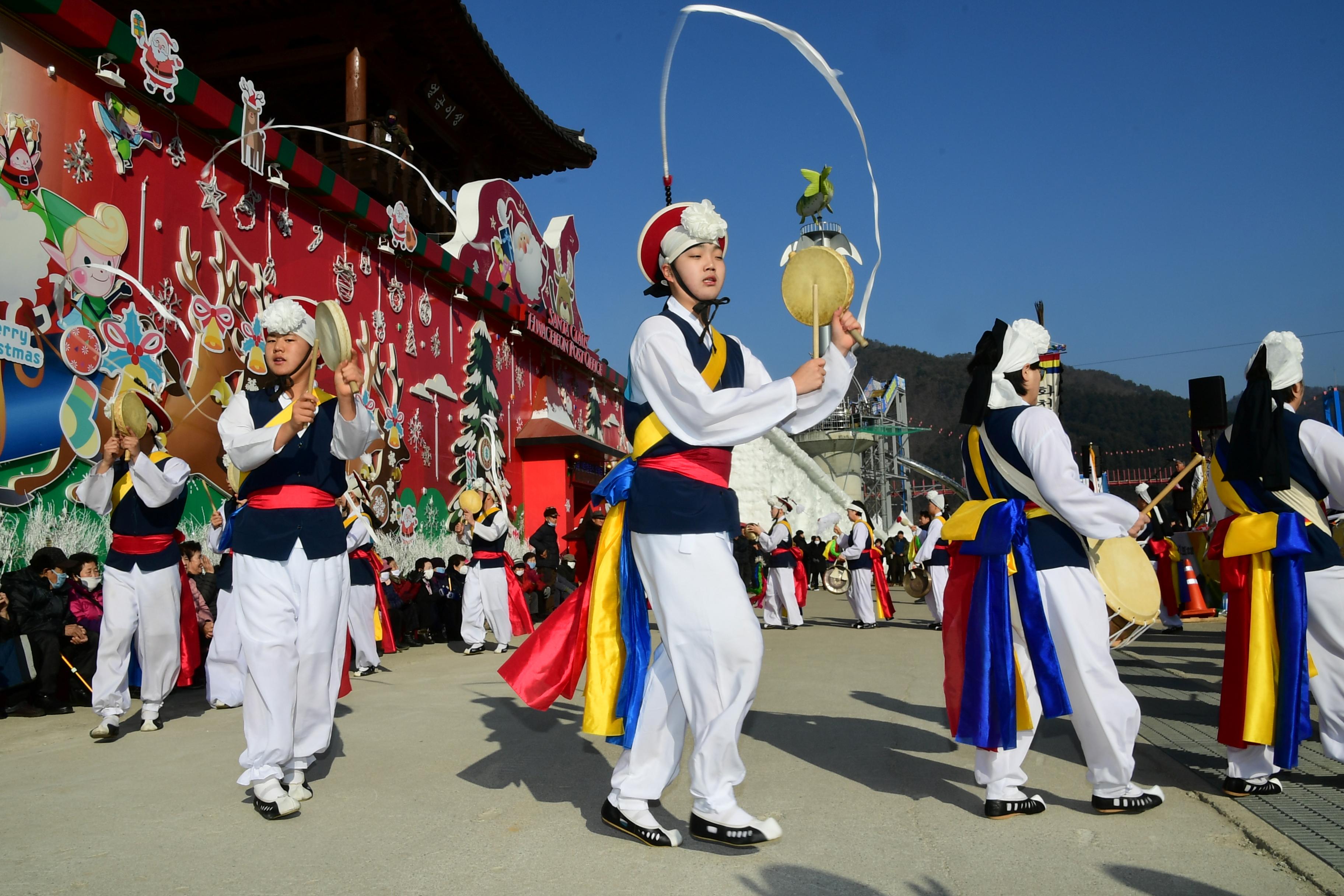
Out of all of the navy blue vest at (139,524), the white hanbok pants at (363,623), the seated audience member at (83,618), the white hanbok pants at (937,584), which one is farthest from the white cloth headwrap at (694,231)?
the white hanbok pants at (937,584)

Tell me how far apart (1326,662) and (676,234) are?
3087 millimetres

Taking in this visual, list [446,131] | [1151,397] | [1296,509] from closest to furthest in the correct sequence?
[1296,509], [446,131], [1151,397]

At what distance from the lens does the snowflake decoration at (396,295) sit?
40.2ft

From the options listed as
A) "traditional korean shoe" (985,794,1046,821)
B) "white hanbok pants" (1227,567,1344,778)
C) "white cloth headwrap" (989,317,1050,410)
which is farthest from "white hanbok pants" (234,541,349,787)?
"white hanbok pants" (1227,567,1344,778)

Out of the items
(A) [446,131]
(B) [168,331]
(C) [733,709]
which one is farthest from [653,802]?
(A) [446,131]

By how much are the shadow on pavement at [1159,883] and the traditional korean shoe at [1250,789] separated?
3.87ft

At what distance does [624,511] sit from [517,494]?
41.5 feet

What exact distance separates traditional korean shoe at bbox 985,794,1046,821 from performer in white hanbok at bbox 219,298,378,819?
2.48 metres

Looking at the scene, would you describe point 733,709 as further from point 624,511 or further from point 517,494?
point 517,494

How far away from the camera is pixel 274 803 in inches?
133

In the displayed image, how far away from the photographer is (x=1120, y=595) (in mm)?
4012

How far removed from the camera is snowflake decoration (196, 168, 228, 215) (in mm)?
8711

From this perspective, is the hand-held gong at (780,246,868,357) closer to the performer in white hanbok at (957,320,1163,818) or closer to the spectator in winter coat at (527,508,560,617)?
the performer in white hanbok at (957,320,1163,818)

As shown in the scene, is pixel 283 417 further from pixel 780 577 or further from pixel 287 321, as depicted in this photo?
pixel 780 577
